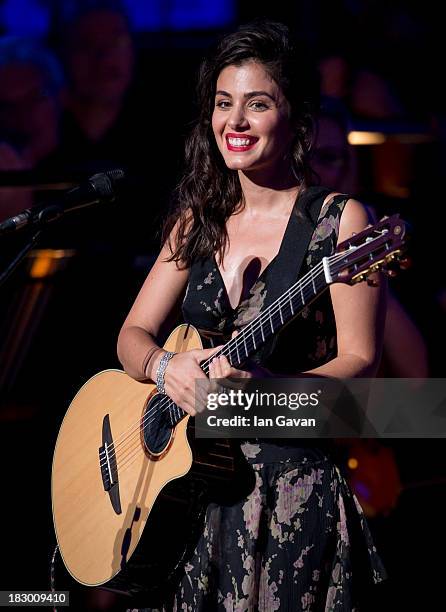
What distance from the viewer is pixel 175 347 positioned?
8.08 ft

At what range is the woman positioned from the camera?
2211mm

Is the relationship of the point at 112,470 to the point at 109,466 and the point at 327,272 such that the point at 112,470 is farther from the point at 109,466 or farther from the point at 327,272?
the point at 327,272

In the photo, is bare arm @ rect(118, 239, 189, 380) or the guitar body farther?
bare arm @ rect(118, 239, 189, 380)

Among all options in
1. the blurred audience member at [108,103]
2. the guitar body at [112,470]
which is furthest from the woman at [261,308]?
the blurred audience member at [108,103]

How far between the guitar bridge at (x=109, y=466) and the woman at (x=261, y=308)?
207 millimetres

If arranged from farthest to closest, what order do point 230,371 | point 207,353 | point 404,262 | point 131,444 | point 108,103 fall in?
1. point 108,103
2. point 131,444
3. point 207,353
4. point 230,371
5. point 404,262

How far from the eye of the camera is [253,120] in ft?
7.72

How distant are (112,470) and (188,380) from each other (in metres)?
0.48

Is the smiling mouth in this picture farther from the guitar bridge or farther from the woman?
the guitar bridge

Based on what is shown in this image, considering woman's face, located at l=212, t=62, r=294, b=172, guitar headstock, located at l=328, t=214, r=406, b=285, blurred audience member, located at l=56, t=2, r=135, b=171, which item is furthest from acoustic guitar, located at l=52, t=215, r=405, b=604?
blurred audience member, located at l=56, t=2, r=135, b=171

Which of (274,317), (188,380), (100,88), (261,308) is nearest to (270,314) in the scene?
(274,317)

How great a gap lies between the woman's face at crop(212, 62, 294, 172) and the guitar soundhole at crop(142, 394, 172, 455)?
0.63 m

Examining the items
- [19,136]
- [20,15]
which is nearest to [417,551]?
[19,136]

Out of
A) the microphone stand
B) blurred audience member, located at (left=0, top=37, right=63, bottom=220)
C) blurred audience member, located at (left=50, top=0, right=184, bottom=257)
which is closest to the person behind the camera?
the microphone stand
